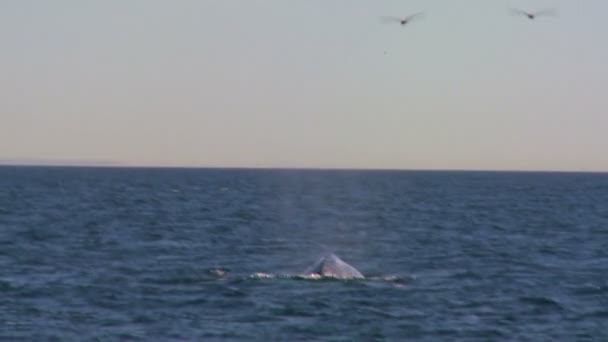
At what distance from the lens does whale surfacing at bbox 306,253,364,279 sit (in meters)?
53.8

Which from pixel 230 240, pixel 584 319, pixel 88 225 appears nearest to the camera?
pixel 584 319

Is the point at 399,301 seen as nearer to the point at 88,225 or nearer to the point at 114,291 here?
the point at 114,291

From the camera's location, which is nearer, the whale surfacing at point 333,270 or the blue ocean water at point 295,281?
the blue ocean water at point 295,281

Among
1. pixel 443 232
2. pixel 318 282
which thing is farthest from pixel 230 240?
pixel 318 282

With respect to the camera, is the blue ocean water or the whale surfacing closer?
the blue ocean water

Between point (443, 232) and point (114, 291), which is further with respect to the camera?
point (443, 232)

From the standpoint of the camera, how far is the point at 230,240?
77.7 meters

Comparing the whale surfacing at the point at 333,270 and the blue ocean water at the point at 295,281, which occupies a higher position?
the whale surfacing at the point at 333,270

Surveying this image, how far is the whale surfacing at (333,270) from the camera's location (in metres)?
53.8

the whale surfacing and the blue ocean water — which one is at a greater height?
the whale surfacing

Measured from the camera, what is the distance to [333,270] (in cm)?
5406

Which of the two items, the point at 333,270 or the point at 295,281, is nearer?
the point at 295,281

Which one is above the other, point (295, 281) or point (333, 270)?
point (333, 270)

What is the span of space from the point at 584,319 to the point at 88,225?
54603 mm
